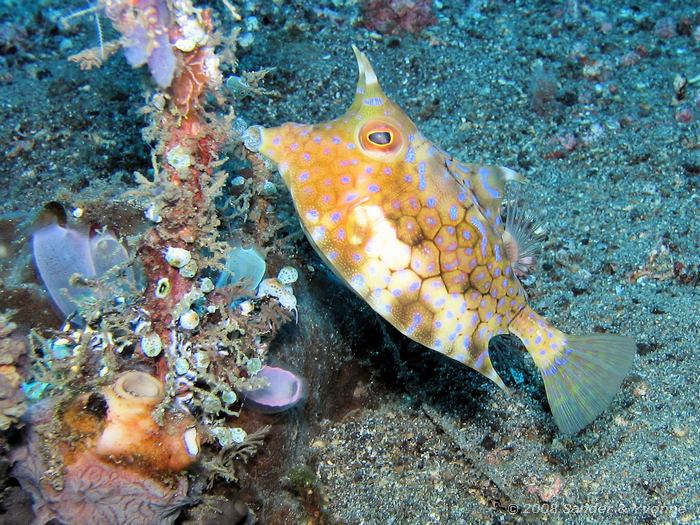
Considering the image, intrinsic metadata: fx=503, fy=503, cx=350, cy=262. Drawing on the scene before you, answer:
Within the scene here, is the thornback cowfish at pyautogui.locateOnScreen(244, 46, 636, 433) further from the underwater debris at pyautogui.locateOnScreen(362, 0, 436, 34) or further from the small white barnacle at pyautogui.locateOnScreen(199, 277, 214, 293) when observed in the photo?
the underwater debris at pyautogui.locateOnScreen(362, 0, 436, 34)

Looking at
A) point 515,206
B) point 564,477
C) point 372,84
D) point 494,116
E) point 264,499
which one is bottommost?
point 564,477

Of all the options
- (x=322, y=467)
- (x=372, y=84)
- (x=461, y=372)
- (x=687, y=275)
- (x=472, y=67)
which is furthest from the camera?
(x=472, y=67)

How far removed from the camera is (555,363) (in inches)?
121

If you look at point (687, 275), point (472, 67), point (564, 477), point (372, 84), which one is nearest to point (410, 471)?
point (564, 477)

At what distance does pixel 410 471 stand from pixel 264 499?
109 centimetres

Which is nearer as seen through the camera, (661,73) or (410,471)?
(410,471)

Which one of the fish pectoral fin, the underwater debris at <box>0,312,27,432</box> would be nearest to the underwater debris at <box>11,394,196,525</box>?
the underwater debris at <box>0,312,27,432</box>

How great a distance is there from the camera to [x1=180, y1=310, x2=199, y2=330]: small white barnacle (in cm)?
240

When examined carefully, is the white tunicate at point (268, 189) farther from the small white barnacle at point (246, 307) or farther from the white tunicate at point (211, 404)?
the white tunicate at point (211, 404)

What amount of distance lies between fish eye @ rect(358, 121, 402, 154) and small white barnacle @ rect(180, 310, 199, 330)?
4.04 feet

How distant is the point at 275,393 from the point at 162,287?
907 millimetres

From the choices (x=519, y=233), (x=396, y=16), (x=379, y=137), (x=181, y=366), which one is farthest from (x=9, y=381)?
(x=396, y=16)

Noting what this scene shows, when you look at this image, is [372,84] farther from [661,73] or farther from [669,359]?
[661,73]

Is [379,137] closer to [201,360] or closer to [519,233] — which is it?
[519,233]
